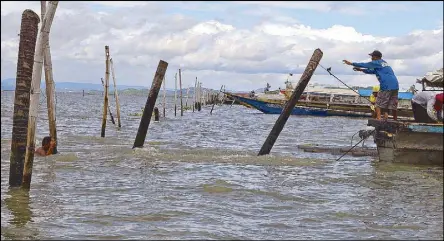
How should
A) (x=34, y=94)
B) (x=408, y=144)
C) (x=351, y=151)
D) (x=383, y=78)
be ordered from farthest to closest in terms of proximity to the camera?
(x=351, y=151)
(x=383, y=78)
(x=408, y=144)
(x=34, y=94)

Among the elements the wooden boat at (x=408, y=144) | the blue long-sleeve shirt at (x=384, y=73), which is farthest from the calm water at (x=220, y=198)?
the blue long-sleeve shirt at (x=384, y=73)

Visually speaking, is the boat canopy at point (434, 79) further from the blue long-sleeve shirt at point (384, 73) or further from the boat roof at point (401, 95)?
the boat roof at point (401, 95)

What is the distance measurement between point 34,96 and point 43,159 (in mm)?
5153

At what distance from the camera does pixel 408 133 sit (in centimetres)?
1296

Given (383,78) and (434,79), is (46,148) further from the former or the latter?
(434,79)

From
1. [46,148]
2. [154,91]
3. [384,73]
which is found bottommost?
[46,148]

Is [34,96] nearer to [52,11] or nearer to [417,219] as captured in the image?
[52,11]

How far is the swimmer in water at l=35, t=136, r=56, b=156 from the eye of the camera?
45.5 ft

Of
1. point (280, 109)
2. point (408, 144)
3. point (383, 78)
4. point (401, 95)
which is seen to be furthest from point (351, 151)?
point (280, 109)

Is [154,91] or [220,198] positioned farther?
[154,91]

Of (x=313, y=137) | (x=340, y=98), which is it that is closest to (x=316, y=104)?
(x=340, y=98)

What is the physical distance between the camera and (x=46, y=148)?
13953 millimetres

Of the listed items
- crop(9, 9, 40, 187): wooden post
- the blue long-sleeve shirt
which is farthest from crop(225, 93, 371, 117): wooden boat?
crop(9, 9, 40, 187): wooden post

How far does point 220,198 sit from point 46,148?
633cm
